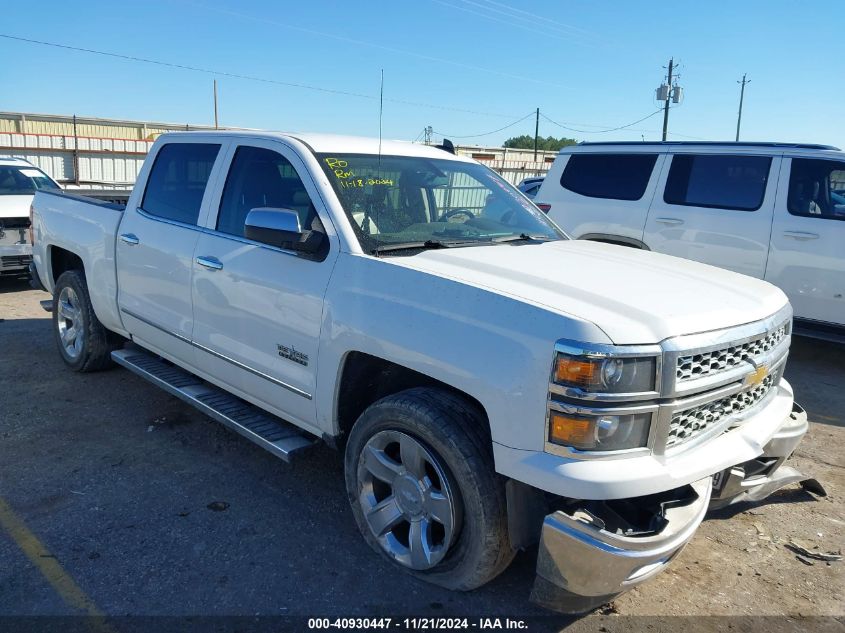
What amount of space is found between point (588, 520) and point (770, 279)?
5302mm

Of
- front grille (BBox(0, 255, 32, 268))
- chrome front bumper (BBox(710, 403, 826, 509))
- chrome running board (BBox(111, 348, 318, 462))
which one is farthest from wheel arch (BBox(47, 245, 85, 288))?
chrome front bumper (BBox(710, 403, 826, 509))

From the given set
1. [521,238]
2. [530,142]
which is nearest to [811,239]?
[521,238]

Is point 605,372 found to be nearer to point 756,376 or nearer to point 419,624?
point 756,376

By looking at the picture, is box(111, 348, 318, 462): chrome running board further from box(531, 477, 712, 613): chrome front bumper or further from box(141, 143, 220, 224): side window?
box(531, 477, 712, 613): chrome front bumper

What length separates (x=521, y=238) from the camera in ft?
13.0

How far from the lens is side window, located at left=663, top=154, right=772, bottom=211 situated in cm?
693

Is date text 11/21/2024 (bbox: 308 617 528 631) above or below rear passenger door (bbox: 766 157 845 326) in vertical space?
below

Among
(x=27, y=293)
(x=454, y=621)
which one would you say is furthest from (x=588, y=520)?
(x=27, y=293)

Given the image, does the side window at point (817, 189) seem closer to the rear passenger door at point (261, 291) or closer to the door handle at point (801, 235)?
the door handle at point (801, 235)

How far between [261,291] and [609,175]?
5463 millimetres

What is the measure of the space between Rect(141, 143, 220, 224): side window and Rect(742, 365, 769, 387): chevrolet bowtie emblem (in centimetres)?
319

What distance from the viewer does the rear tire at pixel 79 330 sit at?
18.1ft

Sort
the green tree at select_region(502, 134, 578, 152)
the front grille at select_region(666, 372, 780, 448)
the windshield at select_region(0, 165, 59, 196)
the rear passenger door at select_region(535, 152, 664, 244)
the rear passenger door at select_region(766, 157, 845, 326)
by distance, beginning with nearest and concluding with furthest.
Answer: the front grille at select_region(666, 372, 780, 448)
the rear passenger door at select_region(766, 157, 845, 326)
the rear passenger door at select_region(535, 152, 664, 244)
the windshield at select_region(0, 165, 59, 196)
the green tree at select_region(502, 134, 578, 152)

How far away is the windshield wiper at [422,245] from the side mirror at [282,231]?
304mm
